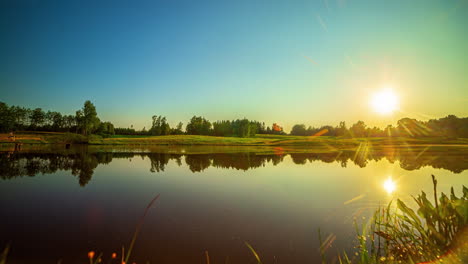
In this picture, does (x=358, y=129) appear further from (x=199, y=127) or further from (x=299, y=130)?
(x=199, y=127)

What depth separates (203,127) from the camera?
11419 centimetres

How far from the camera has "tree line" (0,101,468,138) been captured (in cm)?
6362

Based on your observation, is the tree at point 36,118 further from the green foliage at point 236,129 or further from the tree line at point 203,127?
the green foliage at point 236,129

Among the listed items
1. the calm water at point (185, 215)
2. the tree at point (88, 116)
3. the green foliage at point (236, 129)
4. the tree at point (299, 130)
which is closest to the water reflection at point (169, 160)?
the calm water at point (185, 215)

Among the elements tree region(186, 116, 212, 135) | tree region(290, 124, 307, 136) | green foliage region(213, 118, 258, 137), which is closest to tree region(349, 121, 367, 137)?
tree region(290, 124, 307, 136)

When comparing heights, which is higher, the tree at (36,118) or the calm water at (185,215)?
the tree at (36,118)

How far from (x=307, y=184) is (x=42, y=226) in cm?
1231

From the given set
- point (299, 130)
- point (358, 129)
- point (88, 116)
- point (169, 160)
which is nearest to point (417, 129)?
point (358, 129)

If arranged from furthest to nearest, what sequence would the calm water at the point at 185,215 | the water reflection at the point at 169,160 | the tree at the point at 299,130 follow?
the tree at the point at 299,130 < the water reflection at the point at 169,160 < the calm water at the point at 185,215

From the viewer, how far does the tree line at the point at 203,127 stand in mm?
63625

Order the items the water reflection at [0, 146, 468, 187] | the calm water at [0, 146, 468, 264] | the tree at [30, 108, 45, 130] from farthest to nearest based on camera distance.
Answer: the tree at [30, 108, 45, 130] → the water reflection at [0, 146, 468, 187] → the calm water at [0, 146, 468, 264]

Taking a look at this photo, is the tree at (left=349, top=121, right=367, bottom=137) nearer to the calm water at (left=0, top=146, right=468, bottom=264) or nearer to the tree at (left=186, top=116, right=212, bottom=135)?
the tree at (left=186, top=116, right=212, bottom=135)

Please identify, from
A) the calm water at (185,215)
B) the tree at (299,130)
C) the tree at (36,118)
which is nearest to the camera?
the calm water at (185,215)

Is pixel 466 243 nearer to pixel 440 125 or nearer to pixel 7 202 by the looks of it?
pixel 7 202
